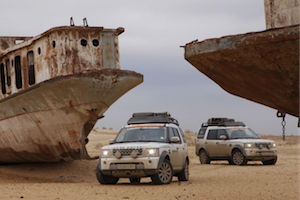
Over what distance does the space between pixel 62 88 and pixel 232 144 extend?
8.61 metres

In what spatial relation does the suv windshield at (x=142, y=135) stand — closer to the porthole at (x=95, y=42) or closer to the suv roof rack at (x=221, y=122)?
the porthole at (x=95, y=42)

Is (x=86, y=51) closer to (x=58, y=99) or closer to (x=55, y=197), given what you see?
(x=58, y=99)

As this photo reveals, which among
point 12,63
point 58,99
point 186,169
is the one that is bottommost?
point 186,169

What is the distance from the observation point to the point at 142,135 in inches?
615

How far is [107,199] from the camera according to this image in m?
11.3

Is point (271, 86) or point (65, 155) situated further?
point (65, 155)

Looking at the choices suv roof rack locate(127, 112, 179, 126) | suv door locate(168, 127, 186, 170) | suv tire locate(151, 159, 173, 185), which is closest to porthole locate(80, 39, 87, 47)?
suv roof rack locate(127, 112, 179, 126)

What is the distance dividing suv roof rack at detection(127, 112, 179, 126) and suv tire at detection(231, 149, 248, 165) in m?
6.85

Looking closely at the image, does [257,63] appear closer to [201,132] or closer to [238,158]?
[238,158]

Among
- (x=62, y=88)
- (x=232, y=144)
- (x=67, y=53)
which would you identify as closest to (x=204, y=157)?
(x=232, y=144)

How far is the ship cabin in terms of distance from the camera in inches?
714

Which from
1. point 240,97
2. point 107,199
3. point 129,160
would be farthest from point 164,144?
point 240,97

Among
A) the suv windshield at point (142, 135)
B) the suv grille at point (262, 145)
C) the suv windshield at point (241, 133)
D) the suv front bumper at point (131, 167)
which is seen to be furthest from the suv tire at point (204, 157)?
the suv front bumper at point (131, 167)

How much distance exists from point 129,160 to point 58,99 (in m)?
5.30
